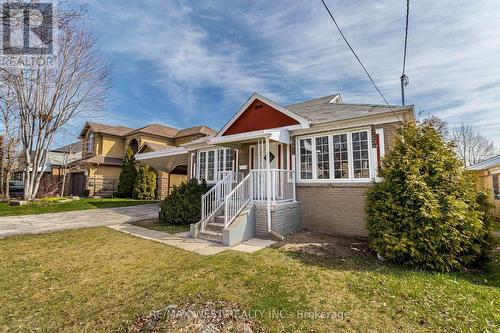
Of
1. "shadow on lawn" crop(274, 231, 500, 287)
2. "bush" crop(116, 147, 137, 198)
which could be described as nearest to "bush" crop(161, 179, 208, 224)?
"shadow on lawn" crop(274, 231, 500, 287)

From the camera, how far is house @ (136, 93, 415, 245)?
771cm

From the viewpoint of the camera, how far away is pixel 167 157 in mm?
15609

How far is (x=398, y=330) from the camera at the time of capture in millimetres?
2922

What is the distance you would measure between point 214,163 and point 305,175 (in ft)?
17.7

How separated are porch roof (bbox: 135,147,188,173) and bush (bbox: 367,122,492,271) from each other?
1100 cm

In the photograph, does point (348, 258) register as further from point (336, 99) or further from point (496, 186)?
A: point (496, 186)

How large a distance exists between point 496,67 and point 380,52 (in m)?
4.04

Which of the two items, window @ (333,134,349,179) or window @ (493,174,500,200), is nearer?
window @ (333,134,349,179)

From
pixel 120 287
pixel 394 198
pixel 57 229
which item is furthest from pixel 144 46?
pixel 394 198

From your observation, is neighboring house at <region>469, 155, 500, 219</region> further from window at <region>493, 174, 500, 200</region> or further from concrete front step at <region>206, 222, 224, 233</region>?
concrete front step at <region>206, 222, 224, 233</region>

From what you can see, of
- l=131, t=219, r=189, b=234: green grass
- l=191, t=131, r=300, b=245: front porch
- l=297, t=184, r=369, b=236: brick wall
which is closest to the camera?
l=191, t=131, r=300, b=245: front porch

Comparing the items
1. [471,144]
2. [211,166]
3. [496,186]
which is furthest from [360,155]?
[471,144]

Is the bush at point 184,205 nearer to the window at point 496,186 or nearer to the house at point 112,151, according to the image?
the house at point 112,151

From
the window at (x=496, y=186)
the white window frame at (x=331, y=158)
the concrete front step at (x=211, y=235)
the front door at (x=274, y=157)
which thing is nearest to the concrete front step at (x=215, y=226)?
the concrete front step at (x=211, y=235)
